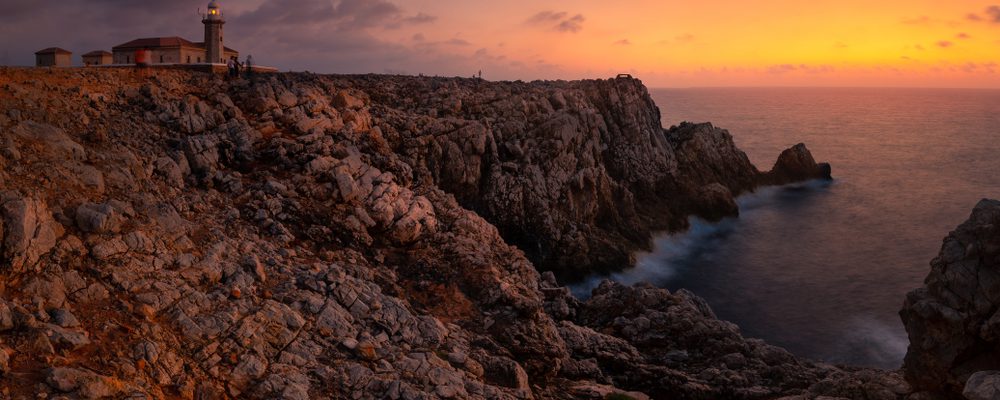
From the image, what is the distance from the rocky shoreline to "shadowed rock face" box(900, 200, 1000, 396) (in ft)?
0.23

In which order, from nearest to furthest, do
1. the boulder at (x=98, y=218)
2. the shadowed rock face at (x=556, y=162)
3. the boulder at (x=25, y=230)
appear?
the boulder at (x=25, y=230), the boulder at (x=98, y=218), the shadowed rock face at (x=556, y=162)

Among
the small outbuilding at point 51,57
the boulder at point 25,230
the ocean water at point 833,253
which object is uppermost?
the small outbuilding at point 51,57

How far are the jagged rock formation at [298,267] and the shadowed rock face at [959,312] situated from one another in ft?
5.21

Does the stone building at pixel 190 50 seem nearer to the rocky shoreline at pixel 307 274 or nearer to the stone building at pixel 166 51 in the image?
the stone building at pixel 166 51

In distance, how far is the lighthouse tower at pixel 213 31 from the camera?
4369cm

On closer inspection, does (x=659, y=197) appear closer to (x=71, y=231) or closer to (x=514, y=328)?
(x=514, y=328)

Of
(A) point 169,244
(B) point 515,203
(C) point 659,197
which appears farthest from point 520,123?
(A) point 169,244

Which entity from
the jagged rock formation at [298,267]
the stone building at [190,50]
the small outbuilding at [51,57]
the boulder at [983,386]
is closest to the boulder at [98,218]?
the jagged rock formation at [298,267]

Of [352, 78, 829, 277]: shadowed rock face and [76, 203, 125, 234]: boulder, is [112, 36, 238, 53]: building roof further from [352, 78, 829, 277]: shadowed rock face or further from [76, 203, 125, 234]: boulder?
Result: [76, 203, 125, 234]: boulder

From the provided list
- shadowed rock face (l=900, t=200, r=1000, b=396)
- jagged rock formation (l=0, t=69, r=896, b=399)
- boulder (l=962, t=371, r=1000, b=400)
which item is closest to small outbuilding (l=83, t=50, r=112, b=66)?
jagged rock formation (l=0, t=69, r=896, b=399)

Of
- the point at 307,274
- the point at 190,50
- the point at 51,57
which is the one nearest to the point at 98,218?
the point at 307,274

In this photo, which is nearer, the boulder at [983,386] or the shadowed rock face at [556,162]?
the boulder at [983,386]

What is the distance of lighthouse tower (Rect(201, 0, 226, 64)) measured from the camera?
143ft

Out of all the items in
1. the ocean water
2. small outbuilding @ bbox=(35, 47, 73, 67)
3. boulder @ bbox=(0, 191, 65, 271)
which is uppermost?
small outbuilding @ bbox=(35, 47, 73, 67)
